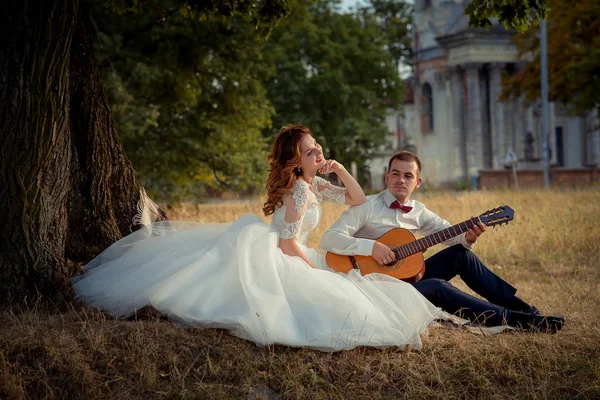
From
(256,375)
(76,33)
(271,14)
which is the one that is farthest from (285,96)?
(256,375)

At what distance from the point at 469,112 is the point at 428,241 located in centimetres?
3731

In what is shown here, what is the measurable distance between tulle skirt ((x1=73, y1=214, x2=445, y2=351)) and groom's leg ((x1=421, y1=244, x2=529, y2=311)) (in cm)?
57

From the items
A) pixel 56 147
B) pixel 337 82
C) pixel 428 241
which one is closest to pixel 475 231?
pixel 428 241

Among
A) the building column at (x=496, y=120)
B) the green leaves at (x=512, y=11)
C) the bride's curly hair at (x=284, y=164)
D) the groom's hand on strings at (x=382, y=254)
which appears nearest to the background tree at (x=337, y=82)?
the building column at (x=496, y=120)

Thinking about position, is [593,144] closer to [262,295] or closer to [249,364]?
[262,295]

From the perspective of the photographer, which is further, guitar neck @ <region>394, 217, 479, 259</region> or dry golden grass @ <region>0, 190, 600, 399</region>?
guitar neck @ <region>394, 217, 479, 259</region>

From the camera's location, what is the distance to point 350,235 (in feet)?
19.5

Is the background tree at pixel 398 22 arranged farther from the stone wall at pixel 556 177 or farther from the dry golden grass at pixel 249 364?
the dry golden grass at pixel 249 364

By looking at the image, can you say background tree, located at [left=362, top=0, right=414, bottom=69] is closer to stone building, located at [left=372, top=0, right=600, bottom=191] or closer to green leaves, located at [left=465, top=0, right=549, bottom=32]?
stone building, located at [left=372, top=0, right=600, bottom=191]

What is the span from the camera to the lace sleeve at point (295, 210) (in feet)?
18.0

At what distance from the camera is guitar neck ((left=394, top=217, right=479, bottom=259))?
5664 millimetres

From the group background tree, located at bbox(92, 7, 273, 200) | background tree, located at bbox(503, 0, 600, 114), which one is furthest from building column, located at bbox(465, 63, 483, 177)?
background tree, located at bbox(92, 7, 273, 200)

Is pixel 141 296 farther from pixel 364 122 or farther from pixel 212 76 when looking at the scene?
pixel 364 122

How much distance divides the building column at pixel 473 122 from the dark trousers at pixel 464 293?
36.2m
